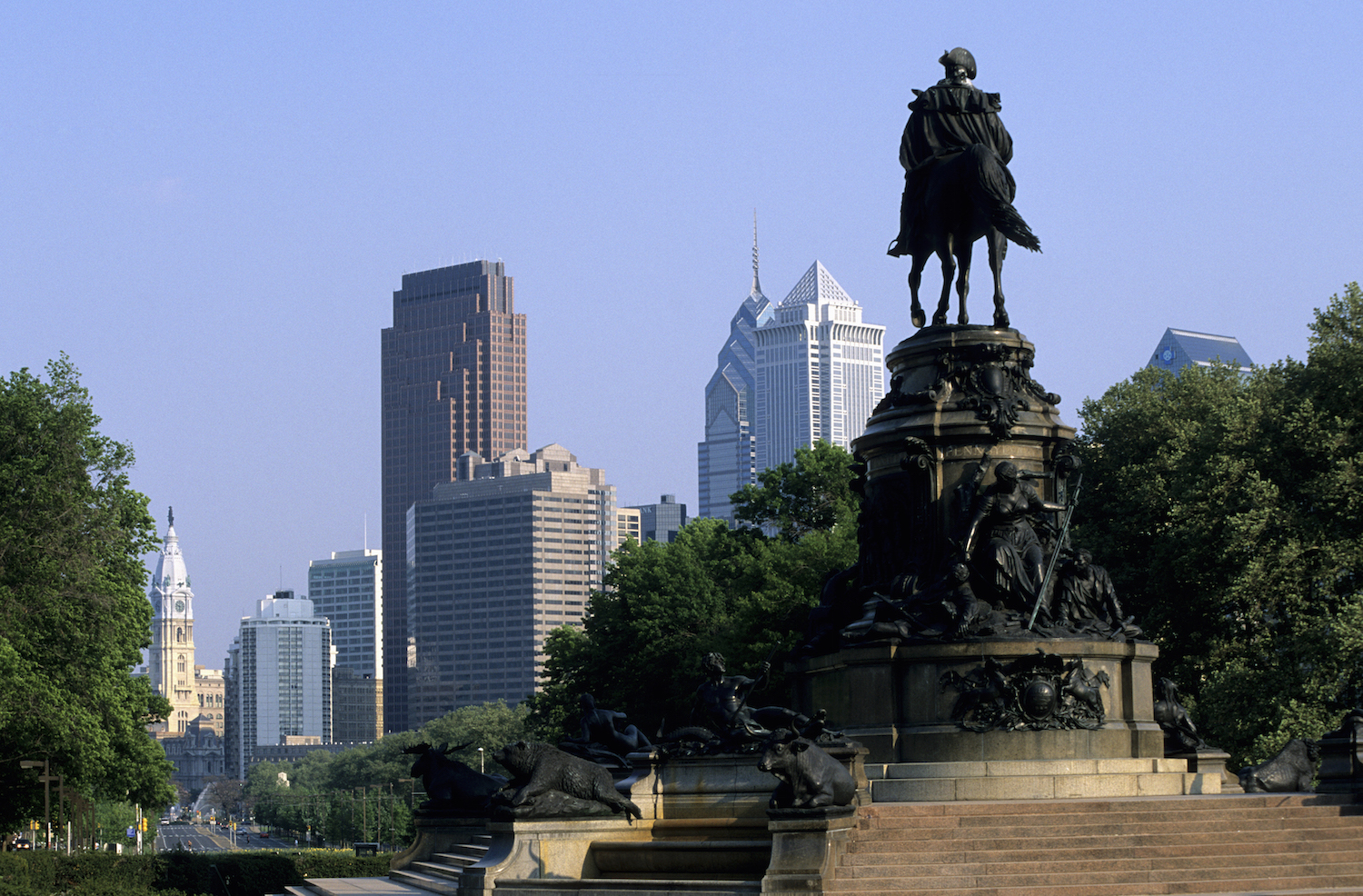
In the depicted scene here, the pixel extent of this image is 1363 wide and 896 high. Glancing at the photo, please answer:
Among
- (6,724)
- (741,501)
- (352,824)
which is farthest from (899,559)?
(352,824)

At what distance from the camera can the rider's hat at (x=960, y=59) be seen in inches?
1197

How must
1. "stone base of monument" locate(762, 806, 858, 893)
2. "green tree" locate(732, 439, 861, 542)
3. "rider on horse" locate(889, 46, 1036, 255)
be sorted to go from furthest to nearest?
"green tree" locate(732, 439, 861, 542) → "rider on horse" locate(889, 46, 1036, 255) → "stone base of monument" locate(762, 806, 858, 893)

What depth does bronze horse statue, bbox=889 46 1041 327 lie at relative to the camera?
29.5 m

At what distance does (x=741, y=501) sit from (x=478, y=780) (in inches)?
1401

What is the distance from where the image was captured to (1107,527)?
156ft

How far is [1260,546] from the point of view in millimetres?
41656

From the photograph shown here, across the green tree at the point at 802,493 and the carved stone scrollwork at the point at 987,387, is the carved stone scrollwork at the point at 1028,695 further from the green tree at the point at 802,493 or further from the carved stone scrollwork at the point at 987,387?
the green tree at the point at 802,493

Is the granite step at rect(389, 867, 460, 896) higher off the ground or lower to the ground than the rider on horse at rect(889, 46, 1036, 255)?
lower

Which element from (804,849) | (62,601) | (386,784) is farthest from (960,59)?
(386,784)

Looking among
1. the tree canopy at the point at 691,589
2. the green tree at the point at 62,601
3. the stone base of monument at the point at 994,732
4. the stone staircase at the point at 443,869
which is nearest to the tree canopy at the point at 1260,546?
the tree canopy at the point at 691,589

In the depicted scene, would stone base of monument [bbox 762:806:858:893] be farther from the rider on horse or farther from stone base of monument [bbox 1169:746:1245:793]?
the rider on horse

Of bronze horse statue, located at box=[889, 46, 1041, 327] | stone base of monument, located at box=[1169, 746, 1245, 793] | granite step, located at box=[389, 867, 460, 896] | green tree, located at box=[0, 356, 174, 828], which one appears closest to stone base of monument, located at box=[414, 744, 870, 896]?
granite step, located at box=[389, 867, 460, 896]

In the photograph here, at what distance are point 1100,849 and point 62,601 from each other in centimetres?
3026

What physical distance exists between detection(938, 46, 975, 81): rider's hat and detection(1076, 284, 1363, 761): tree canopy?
1557cm
